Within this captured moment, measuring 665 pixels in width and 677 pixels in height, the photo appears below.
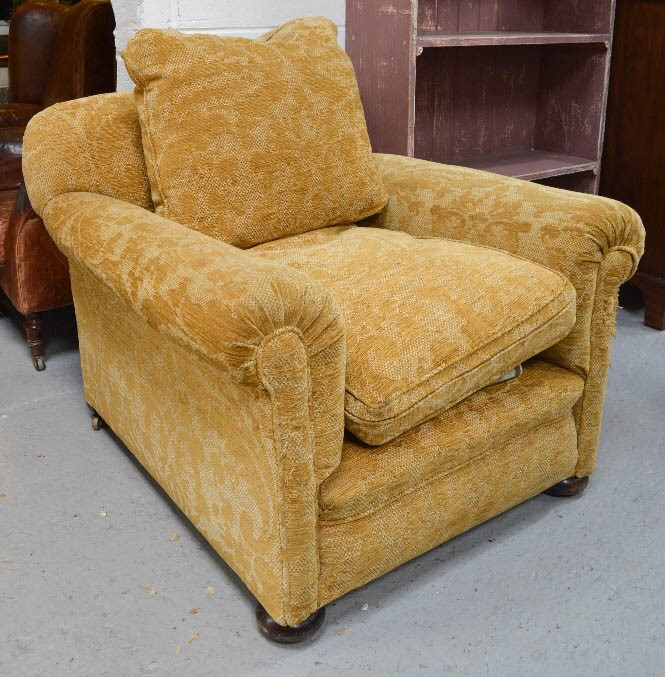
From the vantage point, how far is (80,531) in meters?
1.56

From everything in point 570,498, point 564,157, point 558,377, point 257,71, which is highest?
point 257,71

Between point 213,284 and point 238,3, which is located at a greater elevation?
point 238,3

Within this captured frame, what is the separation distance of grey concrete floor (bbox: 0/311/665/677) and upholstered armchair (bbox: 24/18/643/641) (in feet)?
0.30

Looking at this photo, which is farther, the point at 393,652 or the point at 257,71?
the point at 257,71

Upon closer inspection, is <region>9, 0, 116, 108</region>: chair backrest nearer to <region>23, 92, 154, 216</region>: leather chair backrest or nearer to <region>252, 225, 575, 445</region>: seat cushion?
<region>23, 92, 154, 216</region>: leather chair backrest

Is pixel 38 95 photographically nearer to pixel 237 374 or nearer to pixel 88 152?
pixel 88 152

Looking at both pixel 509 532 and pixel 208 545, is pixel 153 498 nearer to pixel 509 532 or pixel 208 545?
pixel 208 545

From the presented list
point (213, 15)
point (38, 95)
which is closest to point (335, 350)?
point (213, 15)

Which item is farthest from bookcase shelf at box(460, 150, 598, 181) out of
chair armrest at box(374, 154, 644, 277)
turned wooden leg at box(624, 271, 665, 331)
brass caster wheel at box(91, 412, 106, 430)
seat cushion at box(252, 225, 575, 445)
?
brass caster wheel at box(91, 412, 106, 430)

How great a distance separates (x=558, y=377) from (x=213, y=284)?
74 cm

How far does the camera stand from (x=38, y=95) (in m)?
2.89

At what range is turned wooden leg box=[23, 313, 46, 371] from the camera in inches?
86.6

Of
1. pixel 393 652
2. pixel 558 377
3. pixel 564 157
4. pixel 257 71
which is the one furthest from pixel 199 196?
pixel 564 157

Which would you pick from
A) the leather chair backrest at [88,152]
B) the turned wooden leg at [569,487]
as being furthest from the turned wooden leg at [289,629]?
the leather chair backrest at [88,152]
